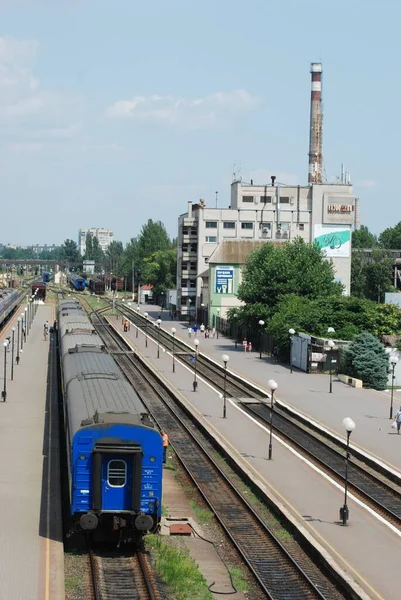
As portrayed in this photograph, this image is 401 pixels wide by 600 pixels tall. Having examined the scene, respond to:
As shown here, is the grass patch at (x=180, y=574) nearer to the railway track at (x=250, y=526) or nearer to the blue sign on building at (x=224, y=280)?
the railway track at (x=250, y=526)

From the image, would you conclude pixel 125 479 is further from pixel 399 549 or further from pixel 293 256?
pixel 293 256

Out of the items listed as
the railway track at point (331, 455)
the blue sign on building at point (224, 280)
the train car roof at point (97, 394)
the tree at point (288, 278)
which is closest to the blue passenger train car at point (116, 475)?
the train car roof at point (97, 394)

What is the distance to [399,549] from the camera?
61.0ft

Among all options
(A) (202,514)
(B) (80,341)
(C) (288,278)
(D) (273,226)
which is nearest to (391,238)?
(D) (273,226)

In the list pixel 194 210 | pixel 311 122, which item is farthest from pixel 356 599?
pixel 311 122

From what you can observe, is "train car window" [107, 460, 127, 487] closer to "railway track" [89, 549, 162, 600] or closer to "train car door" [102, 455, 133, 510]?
"train car door" [102, 455, 133, 510]

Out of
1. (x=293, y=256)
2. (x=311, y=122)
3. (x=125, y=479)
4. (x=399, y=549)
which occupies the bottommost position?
(x=399, y=549)

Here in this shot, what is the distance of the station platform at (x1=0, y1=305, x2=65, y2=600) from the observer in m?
15.4

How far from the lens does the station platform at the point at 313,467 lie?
17703 millimetres

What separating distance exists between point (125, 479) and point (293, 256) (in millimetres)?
48632

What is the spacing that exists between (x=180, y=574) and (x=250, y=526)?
15.0ft

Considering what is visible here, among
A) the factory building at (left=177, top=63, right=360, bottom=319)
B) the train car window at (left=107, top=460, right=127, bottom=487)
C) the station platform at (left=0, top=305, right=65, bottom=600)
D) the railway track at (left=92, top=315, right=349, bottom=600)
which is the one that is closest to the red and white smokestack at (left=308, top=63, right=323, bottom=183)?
the factory building at (left=177, top=63, right=360, bottom=319)

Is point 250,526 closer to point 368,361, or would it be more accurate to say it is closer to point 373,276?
point 368,361

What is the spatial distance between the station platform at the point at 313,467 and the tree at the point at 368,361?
133cm
